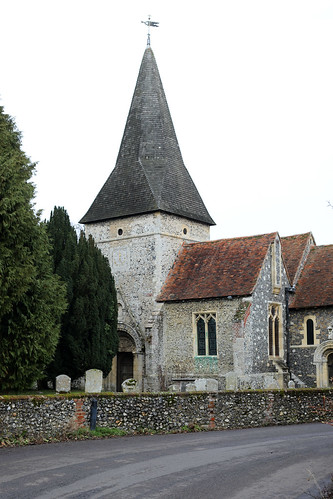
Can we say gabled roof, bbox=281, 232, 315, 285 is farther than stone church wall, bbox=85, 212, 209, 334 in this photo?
Yes

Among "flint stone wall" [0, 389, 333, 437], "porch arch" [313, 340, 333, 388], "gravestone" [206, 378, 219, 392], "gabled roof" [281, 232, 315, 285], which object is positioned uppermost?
"gabled roof" [281, 232, 315, 285]

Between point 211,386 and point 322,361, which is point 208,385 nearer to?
point 211,386

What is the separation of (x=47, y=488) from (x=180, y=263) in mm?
21513

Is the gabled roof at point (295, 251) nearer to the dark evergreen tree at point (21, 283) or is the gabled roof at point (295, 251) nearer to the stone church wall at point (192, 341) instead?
the stone church wall at point (192, 341)

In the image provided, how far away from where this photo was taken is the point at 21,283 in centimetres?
1686

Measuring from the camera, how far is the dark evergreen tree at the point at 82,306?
2422cm

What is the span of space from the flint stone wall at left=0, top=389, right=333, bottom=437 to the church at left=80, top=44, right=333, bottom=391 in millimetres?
5220

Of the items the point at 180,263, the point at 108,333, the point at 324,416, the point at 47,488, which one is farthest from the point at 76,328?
the point at 47,488

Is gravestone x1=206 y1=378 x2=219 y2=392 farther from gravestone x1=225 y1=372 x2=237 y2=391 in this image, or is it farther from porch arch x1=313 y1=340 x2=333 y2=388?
porch arch x1=313 y1=340 x2=333 y2=388

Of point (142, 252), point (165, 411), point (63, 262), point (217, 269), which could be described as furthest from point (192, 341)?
point (165, 411)

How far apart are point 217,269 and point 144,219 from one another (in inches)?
174

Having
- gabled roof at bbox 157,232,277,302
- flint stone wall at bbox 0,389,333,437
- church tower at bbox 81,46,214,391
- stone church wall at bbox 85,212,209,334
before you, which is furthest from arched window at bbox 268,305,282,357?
flint stone wall at bbox 0,389,333,437

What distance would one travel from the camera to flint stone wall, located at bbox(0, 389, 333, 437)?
1404cm

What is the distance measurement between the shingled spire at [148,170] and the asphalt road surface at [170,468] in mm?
16610
